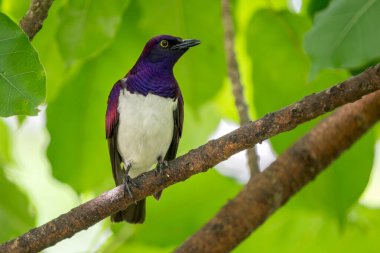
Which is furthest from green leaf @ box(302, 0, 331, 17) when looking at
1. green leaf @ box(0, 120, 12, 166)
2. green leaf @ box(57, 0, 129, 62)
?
green leaf @ box(0, 120, 12, 166)

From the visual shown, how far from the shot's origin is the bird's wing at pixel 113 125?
498 cm

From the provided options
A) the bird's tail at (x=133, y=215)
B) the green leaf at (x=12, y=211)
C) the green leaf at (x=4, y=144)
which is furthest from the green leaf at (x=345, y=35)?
the green leaf at (x=4, y=144)

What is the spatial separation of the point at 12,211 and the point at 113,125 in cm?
91

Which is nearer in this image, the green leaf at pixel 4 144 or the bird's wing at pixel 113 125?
the bird's wing at pixel 113 125

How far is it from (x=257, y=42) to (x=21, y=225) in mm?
2062

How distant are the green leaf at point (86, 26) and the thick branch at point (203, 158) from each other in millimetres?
911

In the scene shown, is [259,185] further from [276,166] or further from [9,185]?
[9,185]

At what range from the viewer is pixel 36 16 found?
359cm

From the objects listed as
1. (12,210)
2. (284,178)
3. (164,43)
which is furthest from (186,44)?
(12,210)

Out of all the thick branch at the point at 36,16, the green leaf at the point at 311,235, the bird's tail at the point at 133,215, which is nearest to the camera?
the thick branch at the point at 36,16

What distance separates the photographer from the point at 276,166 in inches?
195

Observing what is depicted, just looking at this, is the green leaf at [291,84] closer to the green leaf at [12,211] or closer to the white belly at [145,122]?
the white belly at [145,122]

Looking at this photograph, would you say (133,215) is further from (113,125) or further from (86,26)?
(86,26)

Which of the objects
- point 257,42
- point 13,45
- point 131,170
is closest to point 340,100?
point 13,45
